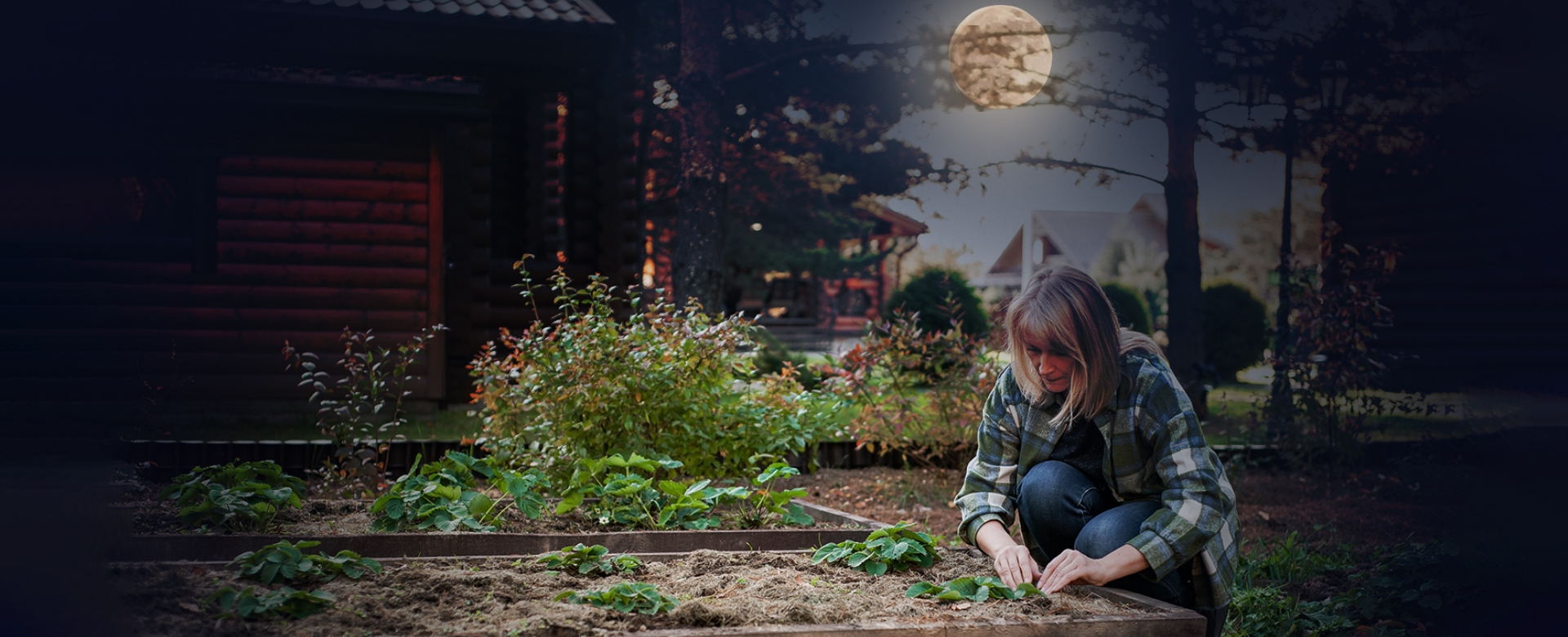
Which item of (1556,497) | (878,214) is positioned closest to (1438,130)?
(1556,497)

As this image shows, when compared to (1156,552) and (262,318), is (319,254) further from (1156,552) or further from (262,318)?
(1156,552)

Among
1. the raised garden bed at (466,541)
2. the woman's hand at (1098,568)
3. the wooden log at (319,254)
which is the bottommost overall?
the raised garden bed at (466,541)

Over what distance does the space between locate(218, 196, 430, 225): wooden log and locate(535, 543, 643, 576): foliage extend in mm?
5672

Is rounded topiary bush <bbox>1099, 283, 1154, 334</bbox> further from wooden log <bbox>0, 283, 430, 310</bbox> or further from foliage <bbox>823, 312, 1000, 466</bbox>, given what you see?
wooden log <bbox>0, 283, 430, 310</bbox>

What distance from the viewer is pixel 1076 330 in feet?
6.72

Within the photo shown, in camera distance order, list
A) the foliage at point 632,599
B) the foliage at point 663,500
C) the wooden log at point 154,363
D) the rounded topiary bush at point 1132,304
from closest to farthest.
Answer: the foliage at point 632,599
the wooden log at point 154,363
the foliage at point 663,500
the rounded topiary bush at point 1132,304

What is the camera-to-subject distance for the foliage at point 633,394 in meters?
3.66

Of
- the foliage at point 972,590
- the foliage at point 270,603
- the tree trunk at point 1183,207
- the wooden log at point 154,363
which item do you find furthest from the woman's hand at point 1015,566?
the tree trunk at point 1183,207

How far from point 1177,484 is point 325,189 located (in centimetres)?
684

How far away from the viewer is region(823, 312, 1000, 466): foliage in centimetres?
480

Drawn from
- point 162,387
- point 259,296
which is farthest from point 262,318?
point 162,387

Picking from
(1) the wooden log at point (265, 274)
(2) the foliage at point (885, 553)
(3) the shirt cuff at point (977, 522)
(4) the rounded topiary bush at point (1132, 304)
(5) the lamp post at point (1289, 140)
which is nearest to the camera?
(3) the shirt cuff at point (977, 522)

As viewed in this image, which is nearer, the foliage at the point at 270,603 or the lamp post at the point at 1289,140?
the foliage at the point at 270,603

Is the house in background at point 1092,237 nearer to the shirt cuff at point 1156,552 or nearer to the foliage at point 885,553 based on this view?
the foliage at point 885,553
